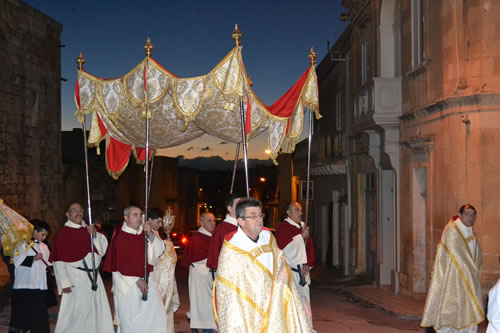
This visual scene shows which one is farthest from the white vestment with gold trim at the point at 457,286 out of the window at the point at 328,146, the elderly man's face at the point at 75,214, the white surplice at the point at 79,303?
the window at the point at 328,146

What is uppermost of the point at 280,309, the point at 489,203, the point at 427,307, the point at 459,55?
the point at 459,55

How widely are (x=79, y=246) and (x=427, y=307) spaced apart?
4.85 m

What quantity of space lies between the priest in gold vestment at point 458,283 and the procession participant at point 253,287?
391 cm

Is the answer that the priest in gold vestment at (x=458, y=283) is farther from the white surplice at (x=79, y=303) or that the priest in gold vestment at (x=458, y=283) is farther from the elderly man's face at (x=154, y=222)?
the white surplice at (x=79, y=303)

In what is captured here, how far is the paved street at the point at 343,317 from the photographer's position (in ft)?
34.2

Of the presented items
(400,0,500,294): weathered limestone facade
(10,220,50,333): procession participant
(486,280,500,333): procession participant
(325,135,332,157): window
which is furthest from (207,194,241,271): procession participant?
(325,135,332,157): window

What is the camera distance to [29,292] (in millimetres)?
8648

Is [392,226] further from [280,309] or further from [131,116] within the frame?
[280,309]

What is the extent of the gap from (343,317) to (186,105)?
5282mm

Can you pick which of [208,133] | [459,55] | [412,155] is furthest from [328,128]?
[208,133]

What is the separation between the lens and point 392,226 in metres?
16.0

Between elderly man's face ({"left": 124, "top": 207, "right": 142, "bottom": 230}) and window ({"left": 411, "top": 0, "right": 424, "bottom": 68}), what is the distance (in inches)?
312

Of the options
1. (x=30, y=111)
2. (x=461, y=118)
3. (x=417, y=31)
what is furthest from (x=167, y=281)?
(x=30, y=111)

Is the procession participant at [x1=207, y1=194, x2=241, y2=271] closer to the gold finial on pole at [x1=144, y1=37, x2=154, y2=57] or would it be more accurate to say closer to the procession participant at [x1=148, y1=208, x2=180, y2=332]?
the procession participant at [x1=148, y1=208, x2=180, y2=332]
